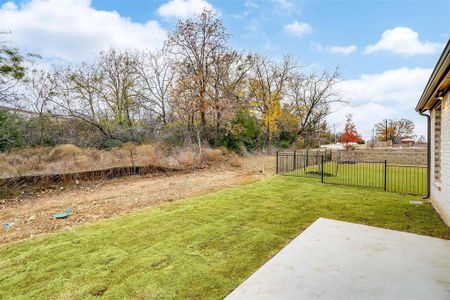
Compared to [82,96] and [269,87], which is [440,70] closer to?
[82,96]

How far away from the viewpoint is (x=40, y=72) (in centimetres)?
959

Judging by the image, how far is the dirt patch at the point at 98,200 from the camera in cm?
407

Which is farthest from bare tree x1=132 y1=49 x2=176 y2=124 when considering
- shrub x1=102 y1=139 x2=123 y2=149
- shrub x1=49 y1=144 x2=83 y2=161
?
shrub x1=49 y1=144 x2=83 y2=161

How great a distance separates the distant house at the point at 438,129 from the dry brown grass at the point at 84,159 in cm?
757

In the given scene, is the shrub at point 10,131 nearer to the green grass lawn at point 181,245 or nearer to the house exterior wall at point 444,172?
the green grass lawn at point 181,245

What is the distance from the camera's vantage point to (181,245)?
300 cm

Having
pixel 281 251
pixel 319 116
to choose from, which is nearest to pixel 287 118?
pixel 319 116

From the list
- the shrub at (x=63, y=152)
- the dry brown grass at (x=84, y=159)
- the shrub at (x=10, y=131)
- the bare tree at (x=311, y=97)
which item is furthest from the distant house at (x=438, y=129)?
the bare tree at (x=311, y=97)

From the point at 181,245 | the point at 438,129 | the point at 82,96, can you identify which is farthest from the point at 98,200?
the point at 82,96

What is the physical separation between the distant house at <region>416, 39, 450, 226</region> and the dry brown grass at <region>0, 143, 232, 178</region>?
7.57 meters

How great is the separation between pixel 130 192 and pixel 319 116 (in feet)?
62.5

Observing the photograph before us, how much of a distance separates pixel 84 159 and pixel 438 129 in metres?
9.78

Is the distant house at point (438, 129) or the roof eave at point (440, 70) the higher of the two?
the roof eave at point (440, 70)

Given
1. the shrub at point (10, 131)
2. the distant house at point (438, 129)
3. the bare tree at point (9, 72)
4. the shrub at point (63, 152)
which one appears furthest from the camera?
the shrub at point (63, 152)
